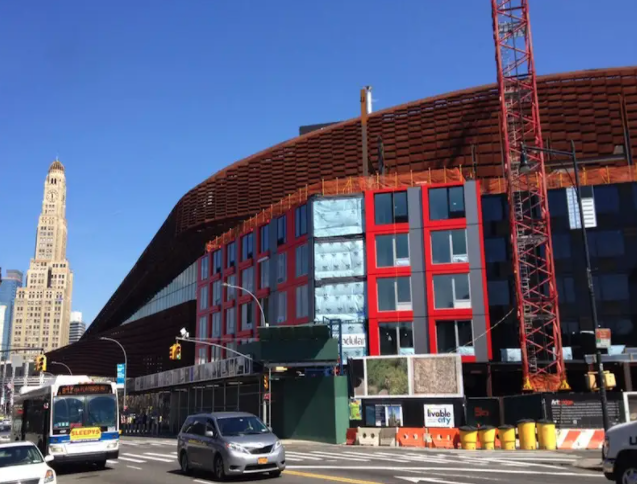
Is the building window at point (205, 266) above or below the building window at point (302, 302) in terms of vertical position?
above

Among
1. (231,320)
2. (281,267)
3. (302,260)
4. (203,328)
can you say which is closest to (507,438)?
(302,260)

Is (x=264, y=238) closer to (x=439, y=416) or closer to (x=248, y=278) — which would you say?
(x=248, y=278)

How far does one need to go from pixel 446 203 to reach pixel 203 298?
35890mm

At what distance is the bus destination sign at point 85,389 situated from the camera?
2144 centimetres

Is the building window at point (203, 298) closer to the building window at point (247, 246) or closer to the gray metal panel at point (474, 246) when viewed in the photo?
the building window at point (247, 246)

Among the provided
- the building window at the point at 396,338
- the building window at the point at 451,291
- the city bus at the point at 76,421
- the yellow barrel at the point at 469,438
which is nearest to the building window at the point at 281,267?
the building window at the point at 396,338

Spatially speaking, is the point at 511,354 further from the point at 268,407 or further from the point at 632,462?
the point at 632,462

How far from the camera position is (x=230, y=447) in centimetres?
1636

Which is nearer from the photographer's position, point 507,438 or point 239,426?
point 239,426

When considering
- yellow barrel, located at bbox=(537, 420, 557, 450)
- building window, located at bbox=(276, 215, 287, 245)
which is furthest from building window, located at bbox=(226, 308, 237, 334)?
yellow barrel, located at bbox=(537, 420, 557, 450)

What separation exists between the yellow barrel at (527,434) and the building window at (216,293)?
45886mm

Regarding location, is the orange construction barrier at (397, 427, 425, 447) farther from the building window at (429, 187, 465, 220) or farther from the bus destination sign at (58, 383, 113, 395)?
the building window at (429, 187, 465, 220)

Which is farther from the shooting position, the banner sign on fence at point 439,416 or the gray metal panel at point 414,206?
the gray metal panel at point 414,206

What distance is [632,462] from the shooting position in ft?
38.1
